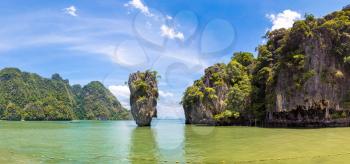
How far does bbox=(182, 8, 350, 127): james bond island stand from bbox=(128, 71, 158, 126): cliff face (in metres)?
9.95

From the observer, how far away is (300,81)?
41.7 metres

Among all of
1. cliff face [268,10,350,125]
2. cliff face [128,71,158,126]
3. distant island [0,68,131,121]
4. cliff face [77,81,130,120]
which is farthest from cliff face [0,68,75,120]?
cliff face [268,10,350,125]

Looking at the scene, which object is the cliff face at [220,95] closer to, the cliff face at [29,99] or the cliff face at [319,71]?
the cliff face at [319,71]

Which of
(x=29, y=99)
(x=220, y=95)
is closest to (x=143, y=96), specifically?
(x=220, y=95)

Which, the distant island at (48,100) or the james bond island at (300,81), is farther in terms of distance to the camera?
the distant island at (48,100)

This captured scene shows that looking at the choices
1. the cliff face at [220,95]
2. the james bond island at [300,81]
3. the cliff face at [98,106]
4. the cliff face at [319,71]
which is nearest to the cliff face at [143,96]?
the cliff face at [220,95]

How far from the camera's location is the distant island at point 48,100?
127 meters

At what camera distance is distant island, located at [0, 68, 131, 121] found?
12719 centimetres

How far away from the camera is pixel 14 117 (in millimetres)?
124125

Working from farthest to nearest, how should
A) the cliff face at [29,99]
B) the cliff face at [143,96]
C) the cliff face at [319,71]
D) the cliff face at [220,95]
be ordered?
the cliff face at [29,99] < the cliff face at [143,96] < the cliff face at [220,95] < the cliff face at [319,71]

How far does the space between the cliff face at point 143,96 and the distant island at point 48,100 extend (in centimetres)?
7979

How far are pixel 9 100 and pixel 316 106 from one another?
402 feet

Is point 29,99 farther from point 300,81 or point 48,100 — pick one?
point 300,81

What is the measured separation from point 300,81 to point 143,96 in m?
24.2
